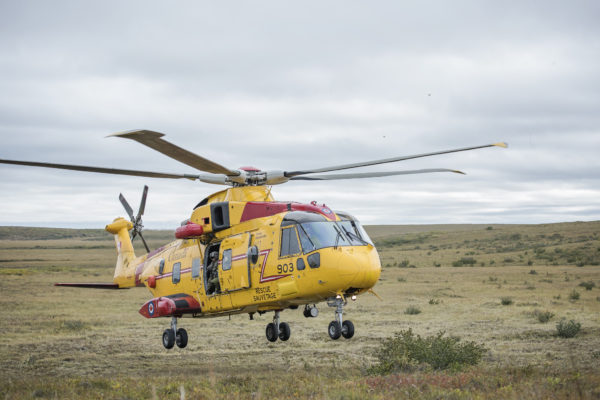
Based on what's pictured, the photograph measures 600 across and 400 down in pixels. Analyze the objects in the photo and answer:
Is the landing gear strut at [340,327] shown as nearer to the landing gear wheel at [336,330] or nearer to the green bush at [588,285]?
the landing gear wheel at [336,330]

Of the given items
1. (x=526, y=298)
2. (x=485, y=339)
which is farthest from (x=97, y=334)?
(x=526, y=298)

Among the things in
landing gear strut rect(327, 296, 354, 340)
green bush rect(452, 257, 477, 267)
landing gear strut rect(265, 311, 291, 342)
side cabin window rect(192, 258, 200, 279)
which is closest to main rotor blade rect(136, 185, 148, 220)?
side cabin window rect(192, 258, 200, 279)

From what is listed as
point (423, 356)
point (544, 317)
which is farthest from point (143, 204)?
point (544, 317)

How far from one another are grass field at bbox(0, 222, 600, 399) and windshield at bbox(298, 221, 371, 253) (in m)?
3.23

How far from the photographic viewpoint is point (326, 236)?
15.5 m

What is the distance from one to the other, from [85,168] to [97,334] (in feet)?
48.8

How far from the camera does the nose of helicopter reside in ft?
49.1

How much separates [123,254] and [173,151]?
37.5ft

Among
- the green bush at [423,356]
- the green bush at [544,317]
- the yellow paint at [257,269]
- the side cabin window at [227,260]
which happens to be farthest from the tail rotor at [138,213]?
the green bush at [544,317]

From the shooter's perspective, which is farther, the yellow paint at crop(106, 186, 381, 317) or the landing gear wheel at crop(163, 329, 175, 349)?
the landing gear wheel at crop(163, 329, 175, 349)

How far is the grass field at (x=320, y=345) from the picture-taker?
12781mm

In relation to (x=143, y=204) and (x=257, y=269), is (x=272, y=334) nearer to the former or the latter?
(x=257, y=269)

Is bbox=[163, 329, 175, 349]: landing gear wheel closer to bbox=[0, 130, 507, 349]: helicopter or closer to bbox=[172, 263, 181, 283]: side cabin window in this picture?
bbox=[0, 130, 507, 349]: helicopter

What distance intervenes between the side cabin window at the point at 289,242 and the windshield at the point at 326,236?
183 mm
